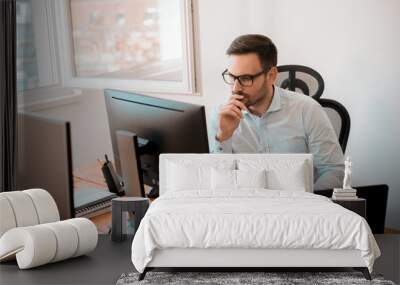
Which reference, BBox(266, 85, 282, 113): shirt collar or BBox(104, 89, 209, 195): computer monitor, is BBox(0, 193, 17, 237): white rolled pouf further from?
BBox(266, 85, 282, 113): shirt collar

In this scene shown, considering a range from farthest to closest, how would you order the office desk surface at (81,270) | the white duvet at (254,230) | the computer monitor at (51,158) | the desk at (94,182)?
the desk at (94,182) < the computer monitor at (51,158) < the office desk surface at (81,270) < the white duvet at (254,230)

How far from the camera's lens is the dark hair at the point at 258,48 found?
464cm

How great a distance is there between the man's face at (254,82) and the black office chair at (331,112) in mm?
85

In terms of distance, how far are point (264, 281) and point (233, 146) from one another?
3.38 feet

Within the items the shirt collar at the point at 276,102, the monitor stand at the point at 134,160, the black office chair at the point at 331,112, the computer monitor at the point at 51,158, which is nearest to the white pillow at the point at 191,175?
the monitor stand at the point at 134,160

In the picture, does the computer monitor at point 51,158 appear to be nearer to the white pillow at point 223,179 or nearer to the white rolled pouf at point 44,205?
the white rolled pouf at point 44,205

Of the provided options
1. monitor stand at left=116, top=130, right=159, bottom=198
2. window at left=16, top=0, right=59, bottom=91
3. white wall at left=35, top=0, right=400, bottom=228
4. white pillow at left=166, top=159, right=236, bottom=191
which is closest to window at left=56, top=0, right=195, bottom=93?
window at left=16, top=0, right=59, bottom=91

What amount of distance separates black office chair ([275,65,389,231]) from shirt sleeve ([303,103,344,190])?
1.7 inches

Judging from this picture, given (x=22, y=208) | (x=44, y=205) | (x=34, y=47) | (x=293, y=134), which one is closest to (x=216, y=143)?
(x=293, y=134)

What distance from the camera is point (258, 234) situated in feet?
12.6

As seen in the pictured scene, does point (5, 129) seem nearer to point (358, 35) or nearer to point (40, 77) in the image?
point (40, 77)

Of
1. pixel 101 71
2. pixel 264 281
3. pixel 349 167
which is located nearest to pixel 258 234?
pixel 264 281

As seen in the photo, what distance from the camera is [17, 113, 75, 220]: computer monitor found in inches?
164

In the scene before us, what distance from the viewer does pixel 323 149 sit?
4609 mm
